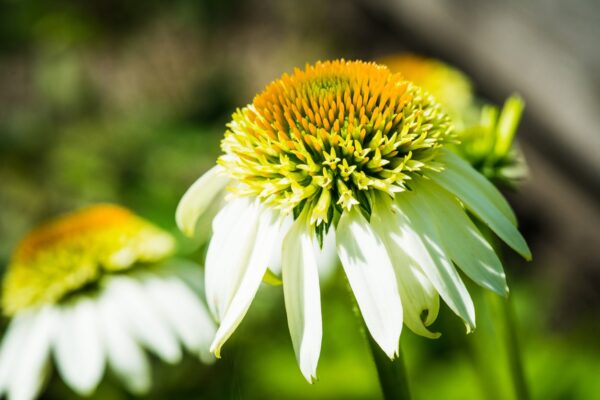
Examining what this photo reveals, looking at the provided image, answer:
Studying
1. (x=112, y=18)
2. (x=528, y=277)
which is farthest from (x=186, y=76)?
(x=528, y=277)

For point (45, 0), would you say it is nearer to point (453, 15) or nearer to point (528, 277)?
point (453, 15)

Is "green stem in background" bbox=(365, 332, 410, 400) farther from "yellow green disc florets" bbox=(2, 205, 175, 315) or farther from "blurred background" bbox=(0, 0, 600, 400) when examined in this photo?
"blurred background" bbox=(0, 0, 600, 400)

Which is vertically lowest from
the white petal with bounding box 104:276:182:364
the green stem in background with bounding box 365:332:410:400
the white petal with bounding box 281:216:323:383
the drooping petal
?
the white petal with bounding box 104:276:182:364

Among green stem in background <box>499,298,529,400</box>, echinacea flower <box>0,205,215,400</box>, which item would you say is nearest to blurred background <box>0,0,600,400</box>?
echinacea flower <box>0,205,215,400</box>

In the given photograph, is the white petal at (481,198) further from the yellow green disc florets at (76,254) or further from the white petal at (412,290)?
the yellow green disc florets at (76,254)

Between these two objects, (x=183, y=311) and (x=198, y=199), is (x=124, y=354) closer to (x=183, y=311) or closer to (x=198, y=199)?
(x=183, y=311)

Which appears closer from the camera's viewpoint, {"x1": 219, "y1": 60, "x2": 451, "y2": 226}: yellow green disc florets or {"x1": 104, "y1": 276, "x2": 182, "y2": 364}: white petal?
{"x1": 219, "y1": 60, "x2": 451, "y2": 226}: yellow green disc florets

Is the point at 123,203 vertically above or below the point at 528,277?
below
